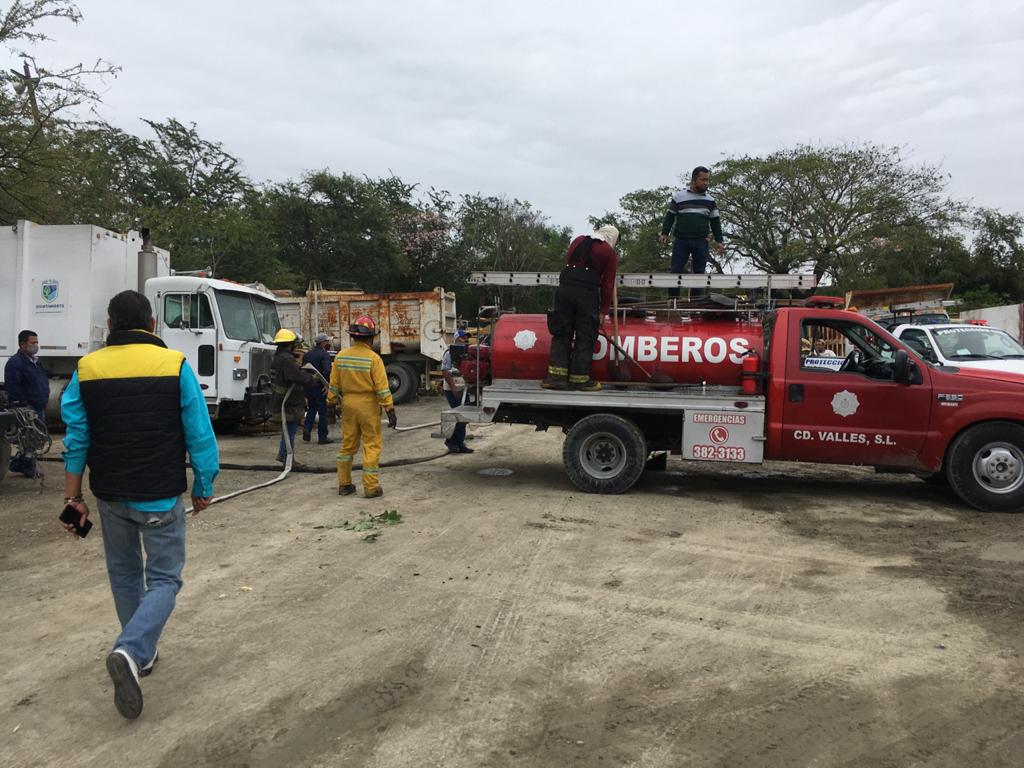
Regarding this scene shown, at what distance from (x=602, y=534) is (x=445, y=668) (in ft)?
9.51

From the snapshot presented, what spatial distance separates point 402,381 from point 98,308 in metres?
7.60

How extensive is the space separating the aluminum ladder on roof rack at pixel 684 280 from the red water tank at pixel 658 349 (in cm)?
44

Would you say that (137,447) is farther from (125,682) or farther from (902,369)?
(902,369)

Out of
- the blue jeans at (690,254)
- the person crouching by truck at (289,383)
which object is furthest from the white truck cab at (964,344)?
the person crouching by truck at (289,383)

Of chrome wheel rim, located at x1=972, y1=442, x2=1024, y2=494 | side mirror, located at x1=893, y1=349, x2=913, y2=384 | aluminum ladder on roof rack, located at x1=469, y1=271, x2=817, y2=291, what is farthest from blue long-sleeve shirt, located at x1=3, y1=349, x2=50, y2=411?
chrome wheel rim, located at x1=972, y1=442, x2=1024, y2=494

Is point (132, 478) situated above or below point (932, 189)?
below

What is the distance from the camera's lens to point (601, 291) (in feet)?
26.5

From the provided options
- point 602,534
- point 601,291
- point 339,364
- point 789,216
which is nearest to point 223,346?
point 339,364

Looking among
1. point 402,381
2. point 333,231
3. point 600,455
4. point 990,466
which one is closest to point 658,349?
point 600,455

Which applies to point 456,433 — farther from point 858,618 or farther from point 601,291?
point 858,618

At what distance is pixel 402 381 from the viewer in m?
18.7

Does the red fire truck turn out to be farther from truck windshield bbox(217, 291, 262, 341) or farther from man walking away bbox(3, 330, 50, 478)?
truck windshield bbox(217, 291, 262, 341)

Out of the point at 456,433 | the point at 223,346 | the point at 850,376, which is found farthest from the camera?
the point at 223,346

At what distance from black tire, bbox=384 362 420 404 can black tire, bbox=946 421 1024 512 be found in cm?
1314
